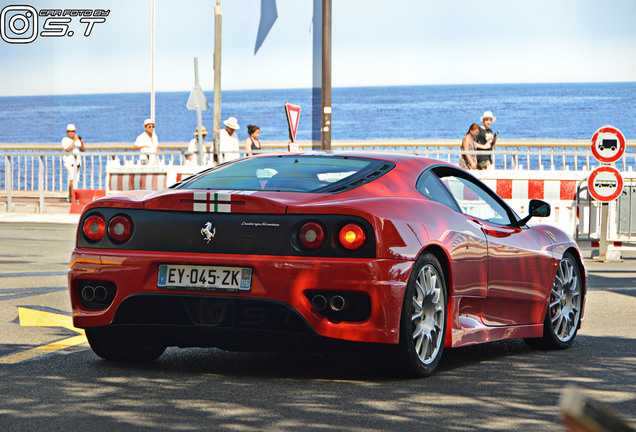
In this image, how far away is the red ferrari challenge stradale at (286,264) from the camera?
4.92 metres

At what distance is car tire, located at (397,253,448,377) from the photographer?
5086 millimetres

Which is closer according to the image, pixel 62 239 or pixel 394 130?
pixel 62 239

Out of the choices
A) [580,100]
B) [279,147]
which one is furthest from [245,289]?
[580,100]

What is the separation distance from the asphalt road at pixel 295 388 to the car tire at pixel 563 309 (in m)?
0.09

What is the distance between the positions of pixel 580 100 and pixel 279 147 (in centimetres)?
17059

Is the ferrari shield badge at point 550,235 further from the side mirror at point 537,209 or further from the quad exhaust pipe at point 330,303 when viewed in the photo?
the quad exhaust pipe at point 330,303

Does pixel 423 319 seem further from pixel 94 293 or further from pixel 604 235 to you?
pixel 604 235

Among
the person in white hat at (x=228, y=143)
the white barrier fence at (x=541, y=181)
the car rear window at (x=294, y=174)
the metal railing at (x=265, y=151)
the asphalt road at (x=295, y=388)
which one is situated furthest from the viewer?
the person in white hat at (x=228, y=143)

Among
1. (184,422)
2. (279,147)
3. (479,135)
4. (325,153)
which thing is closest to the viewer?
(184,422)

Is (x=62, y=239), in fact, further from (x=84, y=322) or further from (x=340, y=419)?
(x=340, y=419)

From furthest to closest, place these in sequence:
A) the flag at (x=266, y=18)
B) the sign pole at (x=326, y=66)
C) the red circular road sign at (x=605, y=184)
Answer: the flag at (x=266, y=18)
the sign pole at (x=326, y=66)
the red circular road sign at (x=605, y=184)

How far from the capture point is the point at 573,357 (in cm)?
633

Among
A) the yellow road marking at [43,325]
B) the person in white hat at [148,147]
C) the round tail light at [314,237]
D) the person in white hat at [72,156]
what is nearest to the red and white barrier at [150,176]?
the person in white hat at [148,147]

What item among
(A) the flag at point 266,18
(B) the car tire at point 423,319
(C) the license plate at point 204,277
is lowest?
(B) the car tire at point 423,319
